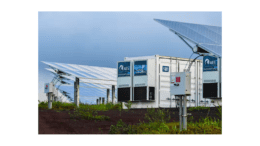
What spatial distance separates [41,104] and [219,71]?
1003 centimetres

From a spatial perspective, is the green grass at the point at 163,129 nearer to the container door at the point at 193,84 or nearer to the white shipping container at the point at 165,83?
the white shipping container at the point at 165,83

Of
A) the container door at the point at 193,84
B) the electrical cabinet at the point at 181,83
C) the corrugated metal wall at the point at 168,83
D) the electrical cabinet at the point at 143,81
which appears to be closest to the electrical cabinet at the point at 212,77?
the corrugated metal wall at the point at 168,83

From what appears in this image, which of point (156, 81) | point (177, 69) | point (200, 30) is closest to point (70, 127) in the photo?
point (200, 30)

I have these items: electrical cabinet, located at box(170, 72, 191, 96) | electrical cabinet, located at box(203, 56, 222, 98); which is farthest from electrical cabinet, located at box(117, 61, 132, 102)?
electrical cabinet, located at box(170, 72, 191, 96)

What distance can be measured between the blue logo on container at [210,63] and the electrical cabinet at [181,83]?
425 inches

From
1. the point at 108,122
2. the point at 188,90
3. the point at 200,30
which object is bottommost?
the point at 108,122

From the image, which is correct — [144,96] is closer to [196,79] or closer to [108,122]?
[196,79]

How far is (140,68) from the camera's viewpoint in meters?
21.3

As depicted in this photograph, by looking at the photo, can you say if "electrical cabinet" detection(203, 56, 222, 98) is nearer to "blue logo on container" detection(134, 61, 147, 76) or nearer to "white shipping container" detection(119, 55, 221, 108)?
"white shipping container" detection(119, 55, 221, 108)

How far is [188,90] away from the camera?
916 cm

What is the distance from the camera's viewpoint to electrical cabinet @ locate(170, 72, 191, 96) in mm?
9078

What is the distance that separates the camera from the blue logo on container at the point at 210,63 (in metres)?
19.5

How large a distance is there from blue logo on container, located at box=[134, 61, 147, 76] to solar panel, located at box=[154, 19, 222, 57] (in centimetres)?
406

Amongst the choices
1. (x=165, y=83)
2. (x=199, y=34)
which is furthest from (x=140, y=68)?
(x=199, y=34)
